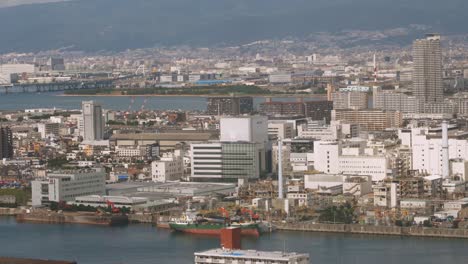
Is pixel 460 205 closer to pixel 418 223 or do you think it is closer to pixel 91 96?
pixel 418 223

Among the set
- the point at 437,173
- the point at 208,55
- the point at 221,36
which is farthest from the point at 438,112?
the point at 221,36

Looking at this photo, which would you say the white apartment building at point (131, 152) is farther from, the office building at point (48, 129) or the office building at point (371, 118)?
the office building at point (371, 118)

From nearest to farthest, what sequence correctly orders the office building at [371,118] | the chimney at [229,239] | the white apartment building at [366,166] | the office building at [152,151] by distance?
the chimney at [229,239] → the white apartment building at [366,166] → the office building at [152,151] → the office building at [371,118]

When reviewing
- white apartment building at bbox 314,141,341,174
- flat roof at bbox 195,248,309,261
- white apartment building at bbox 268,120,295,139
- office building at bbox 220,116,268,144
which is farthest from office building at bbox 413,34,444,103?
flat roof at bbox 195,248,309,261

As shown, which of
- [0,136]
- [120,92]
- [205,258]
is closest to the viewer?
[205,258]

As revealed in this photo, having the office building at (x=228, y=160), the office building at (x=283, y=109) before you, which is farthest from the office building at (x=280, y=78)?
the office building at (x=228, y=160)

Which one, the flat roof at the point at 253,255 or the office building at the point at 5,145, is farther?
the office building at the point at 5,145

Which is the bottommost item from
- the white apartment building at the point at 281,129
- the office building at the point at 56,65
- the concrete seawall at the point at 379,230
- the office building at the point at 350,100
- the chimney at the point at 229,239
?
the concrete seawall at the point at 379,230
